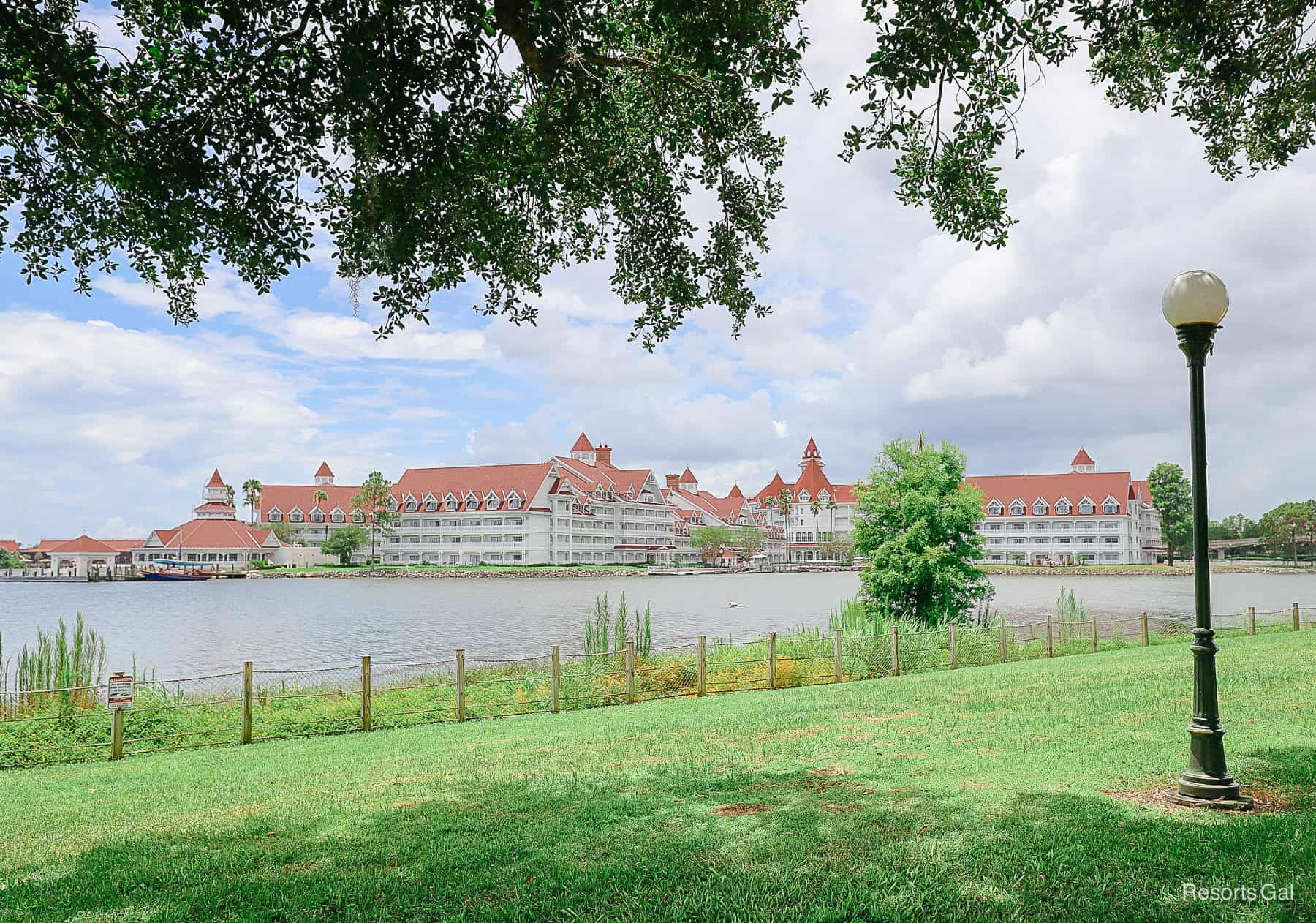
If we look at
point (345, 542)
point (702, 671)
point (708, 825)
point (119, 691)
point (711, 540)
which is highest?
point (708, 825)

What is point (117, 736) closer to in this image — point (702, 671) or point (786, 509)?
point (702, 671)

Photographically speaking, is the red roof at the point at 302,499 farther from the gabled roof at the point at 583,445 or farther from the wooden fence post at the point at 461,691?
the wooden fence post at the point at 461,691

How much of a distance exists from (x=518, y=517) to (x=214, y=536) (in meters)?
39.2

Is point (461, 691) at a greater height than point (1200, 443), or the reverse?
point (1200, 443)

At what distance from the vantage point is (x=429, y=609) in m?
55.7

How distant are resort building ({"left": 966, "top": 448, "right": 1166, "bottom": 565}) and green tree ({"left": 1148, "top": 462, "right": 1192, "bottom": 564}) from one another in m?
3.17

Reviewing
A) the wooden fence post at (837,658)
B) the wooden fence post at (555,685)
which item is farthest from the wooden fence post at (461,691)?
the wooden fence post at (837,658)

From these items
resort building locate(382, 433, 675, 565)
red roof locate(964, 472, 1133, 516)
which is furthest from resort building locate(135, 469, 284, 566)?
red roof locate(964, 472, 1133, 516)

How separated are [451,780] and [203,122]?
6711mm

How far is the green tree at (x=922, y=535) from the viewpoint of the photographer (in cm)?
2952

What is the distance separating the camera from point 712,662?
21.5 m

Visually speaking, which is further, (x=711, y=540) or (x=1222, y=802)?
(x=711, y=540)

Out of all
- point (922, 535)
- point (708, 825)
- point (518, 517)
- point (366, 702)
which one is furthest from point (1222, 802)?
point (518, 517)

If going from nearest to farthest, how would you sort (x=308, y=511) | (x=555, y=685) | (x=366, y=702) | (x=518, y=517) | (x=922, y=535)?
(x=366, y=702)
(x=555, y=685)
(x=922, y=535)
(x=518, y=517)
(x=308, y=511)
